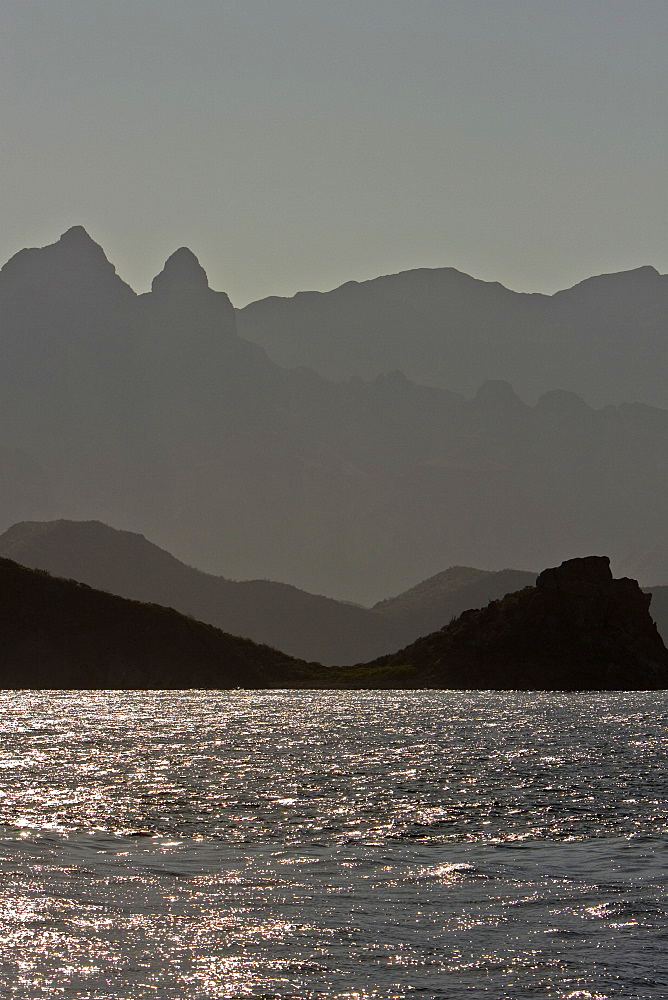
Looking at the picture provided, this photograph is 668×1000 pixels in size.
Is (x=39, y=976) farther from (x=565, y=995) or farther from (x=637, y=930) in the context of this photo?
(x=637, y=930)

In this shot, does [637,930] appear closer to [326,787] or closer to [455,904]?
[455,904]

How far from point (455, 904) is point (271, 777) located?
4482 centimetres

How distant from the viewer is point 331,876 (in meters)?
48.2

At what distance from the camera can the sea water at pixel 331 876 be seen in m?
34.1

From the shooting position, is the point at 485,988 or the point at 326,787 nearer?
the point at 485,988

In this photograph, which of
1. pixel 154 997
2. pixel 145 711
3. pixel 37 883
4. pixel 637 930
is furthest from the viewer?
pixel 145 711

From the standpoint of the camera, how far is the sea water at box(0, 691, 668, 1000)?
34.1 meters

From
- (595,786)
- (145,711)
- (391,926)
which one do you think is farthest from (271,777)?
(145,711)

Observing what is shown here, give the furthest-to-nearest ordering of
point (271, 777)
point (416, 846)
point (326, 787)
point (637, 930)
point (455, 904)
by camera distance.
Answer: point (271, 777) < point (326, 787) < point (416, 846) < point (455, 904) < point (637, 930)

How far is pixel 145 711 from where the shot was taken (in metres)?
185

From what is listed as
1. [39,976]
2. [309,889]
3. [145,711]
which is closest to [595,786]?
[309,889]

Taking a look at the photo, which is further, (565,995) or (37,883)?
(37,883)

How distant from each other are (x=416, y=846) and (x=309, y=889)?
11.7 meters

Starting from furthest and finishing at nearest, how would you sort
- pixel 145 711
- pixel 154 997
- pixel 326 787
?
pixel 145 711, pixel 326 787, pixel 154 997
